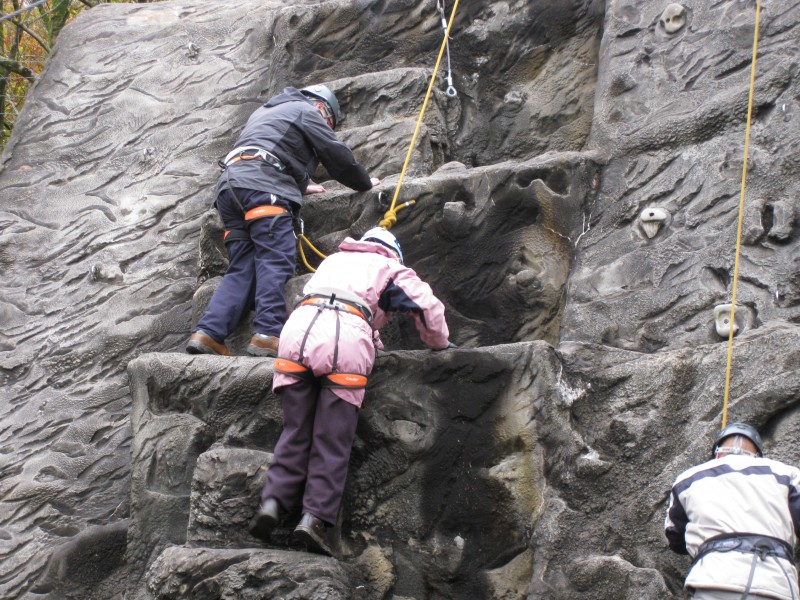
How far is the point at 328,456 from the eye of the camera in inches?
161

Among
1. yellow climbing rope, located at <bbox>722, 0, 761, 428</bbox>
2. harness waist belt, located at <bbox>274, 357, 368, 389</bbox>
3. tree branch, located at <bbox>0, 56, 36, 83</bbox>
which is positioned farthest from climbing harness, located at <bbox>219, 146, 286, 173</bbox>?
tree branch, located at <bbox>0, 56, 36, 83</bbox>

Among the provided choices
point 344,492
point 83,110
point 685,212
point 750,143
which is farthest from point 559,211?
point 83,110

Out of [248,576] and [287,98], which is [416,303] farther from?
[287,98]

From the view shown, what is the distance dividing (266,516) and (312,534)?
0.20 metres

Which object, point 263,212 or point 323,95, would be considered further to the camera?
point 323,95

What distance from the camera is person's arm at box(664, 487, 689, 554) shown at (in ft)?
11.9

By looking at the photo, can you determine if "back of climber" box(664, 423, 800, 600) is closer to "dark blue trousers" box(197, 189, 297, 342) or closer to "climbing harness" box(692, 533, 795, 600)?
"climbing harness" box(692, 533, 795, 600)

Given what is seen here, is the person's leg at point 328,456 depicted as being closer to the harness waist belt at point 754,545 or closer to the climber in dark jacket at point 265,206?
the climber in dark jacket at point 265,206

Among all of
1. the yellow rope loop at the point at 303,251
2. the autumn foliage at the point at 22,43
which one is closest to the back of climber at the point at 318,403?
the yellow rope loop at the point at 303,251

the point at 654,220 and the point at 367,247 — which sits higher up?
the point at 367,247

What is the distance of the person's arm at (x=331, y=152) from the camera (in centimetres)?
543

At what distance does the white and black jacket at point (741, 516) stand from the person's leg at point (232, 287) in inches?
95.1

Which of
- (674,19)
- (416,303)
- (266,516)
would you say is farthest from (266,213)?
(674,19)

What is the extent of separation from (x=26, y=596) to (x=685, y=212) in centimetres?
379
